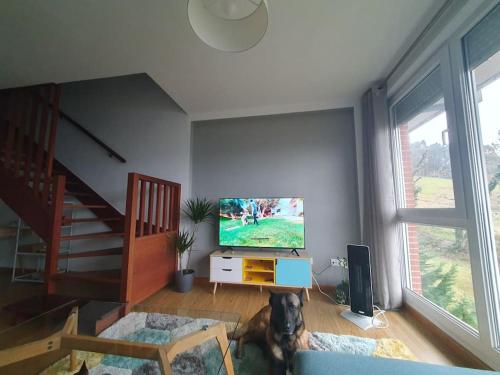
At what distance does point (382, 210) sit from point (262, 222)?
1346 mm

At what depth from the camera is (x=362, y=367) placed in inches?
26.9

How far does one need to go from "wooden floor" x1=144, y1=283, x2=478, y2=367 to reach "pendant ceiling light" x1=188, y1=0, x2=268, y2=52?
2.16 m

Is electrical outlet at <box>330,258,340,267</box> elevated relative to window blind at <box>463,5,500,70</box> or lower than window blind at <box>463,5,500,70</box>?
lower

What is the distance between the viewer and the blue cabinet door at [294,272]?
2.23 meters

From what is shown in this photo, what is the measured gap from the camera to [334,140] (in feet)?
8.83

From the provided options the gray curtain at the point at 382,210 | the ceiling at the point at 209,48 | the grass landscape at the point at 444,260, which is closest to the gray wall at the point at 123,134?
the ceiling at the point at 209,48

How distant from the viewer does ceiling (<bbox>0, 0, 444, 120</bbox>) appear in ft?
4.65

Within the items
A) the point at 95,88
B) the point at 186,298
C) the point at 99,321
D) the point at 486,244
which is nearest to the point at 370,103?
the point at 486,244

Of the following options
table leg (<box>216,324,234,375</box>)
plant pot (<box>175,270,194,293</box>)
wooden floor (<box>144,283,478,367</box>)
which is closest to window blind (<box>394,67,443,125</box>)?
wooden floor (<box>144,283,478,367</box>)

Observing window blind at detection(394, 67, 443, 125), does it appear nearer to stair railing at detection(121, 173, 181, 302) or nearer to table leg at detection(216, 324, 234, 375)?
table leg at detection(216, 324, 234, 375)

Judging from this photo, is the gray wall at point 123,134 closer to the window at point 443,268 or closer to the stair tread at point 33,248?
the stair tread at point 33,248

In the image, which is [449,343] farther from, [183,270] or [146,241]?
[146,241]

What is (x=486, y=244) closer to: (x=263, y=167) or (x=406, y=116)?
(x=406, y=116)

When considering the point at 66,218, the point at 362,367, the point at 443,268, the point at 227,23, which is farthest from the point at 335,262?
the point at 66,218
